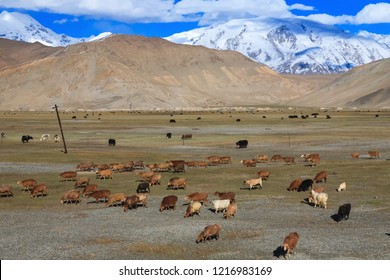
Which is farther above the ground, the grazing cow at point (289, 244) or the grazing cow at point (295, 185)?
the grazing cow at point (295, 185)

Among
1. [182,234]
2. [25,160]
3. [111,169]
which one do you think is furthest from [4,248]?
[25,160]

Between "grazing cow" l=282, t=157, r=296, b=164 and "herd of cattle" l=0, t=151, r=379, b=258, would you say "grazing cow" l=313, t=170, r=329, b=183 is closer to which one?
"herd of cattle" l=0, t=151, r=379, b=258

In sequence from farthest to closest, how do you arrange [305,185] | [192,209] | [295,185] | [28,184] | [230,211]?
1. [28,184]
2. [295,185]
3. [305,185]
4. [192,209]
5. [230,211]

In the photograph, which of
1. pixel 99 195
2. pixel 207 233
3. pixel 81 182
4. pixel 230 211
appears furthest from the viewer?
pixel 81 182

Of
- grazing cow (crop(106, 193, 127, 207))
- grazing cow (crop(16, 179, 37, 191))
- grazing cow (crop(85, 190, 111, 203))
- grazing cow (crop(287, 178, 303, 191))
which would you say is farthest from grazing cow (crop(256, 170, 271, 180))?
grazing cow (crop(16, 179, 37, 191))

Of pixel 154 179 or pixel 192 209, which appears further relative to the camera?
pixel 154 179

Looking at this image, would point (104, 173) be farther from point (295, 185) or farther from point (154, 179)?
point (295, 185)

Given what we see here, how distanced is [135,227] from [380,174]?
840 inches

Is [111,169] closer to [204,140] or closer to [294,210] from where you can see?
[294,210]

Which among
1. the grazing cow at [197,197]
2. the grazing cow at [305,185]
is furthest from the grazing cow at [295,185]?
the grazing cow at [197,197]

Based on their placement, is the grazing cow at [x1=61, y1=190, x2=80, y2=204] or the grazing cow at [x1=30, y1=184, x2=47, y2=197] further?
the grazing cow at [x1=30, y1=184, x2=47, y2=197]

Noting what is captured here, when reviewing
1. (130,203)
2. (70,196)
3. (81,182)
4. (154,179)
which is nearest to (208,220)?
(130,203)

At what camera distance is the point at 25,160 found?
4925 centimetres

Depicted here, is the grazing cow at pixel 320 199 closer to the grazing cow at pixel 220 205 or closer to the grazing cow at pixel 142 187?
the grazing cow at pixel 220 205
